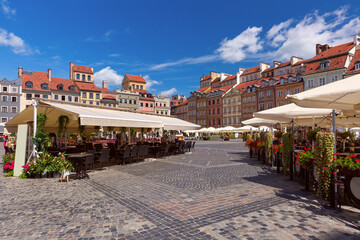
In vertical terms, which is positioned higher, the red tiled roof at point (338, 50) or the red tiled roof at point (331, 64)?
the red tiled roof at point (338, 50)

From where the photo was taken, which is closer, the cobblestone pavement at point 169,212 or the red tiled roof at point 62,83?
the cobblestone pavement at point 169,212

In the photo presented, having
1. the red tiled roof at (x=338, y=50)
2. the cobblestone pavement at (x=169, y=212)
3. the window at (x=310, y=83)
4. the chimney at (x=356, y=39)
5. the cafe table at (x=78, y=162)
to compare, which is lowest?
the cobblestone pavement at (x=169, y=212)

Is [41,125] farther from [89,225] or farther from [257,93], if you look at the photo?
[257,93]

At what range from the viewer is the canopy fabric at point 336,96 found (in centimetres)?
455

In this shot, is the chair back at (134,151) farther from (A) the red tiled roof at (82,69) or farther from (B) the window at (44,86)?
(A) the red tiled roof at (82,69)

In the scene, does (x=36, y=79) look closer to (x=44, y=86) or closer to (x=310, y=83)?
(x=44, y=86)

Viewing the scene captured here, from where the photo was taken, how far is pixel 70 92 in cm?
6181

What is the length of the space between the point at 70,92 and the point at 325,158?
64.6 metres

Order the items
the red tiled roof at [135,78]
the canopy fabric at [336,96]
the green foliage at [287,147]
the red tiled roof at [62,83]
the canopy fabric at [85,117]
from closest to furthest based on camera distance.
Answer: the canopy fabric at [336,96], the green foliage at [287,147], the canopy fabric at [85,117], the red tiled roof at [62,83], the red tiled roof at [135,78]

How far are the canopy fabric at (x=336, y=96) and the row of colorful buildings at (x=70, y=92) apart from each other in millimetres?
45041

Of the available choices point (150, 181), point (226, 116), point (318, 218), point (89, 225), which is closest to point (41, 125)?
point (150, 181)

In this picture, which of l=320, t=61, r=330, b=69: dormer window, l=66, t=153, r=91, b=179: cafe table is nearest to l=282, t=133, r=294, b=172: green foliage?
l=66, t=153, r=91, b=179: cafe table

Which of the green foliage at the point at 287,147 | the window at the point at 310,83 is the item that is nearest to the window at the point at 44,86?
the window at the point at 310,83

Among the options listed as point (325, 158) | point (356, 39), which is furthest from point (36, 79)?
point (356, 39)
